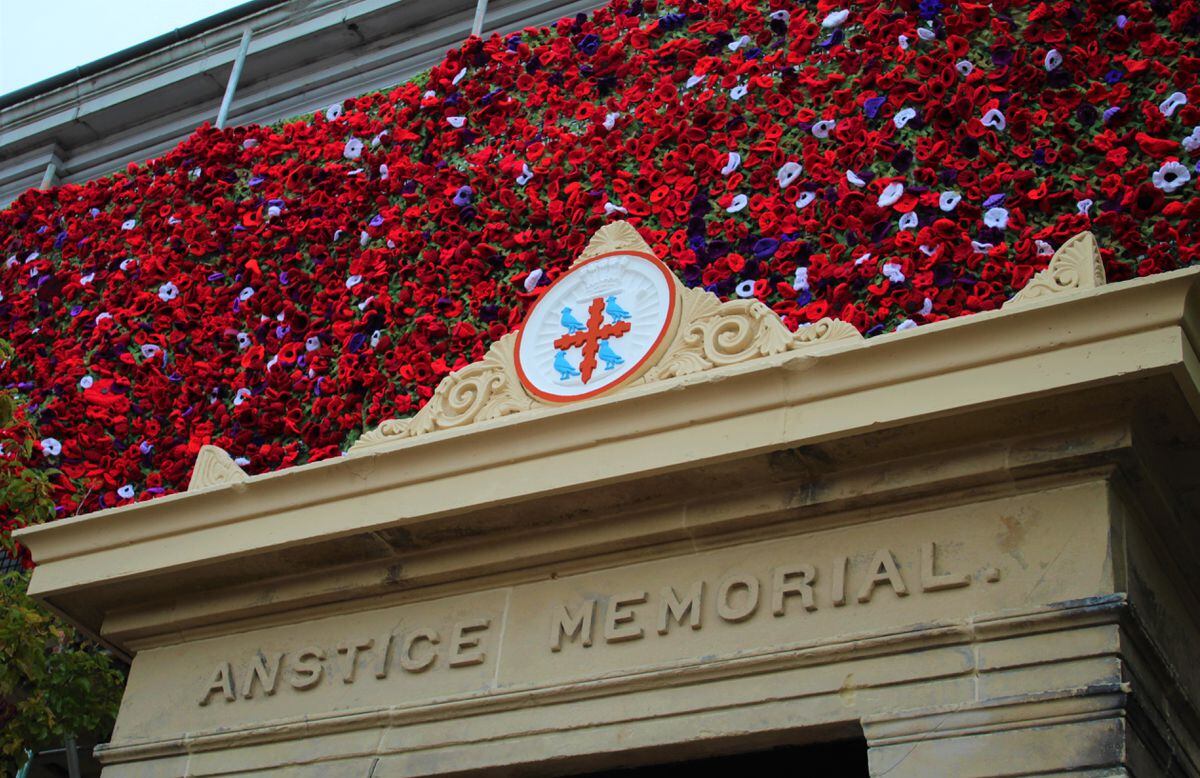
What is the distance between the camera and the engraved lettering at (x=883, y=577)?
626cm

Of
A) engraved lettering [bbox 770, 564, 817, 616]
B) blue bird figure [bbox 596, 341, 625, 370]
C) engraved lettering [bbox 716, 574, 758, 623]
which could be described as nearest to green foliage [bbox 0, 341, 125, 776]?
blue bird figure [bbox 596, 341, 625, 370]

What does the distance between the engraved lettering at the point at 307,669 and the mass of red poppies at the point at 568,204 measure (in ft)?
5.27

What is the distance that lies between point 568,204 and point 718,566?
294 cm

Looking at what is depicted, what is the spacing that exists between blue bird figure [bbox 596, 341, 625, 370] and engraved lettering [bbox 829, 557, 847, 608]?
1.47 meters

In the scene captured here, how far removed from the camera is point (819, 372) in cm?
652

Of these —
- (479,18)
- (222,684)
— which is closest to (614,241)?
(222,684)

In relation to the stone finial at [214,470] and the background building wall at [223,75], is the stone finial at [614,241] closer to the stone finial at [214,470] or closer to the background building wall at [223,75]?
the stone finial at [214,470]

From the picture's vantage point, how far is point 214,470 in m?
7.91

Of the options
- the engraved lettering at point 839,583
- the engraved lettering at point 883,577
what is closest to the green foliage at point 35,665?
the engraved lettering at point 839,583

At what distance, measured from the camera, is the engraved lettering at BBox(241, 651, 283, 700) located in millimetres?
7504

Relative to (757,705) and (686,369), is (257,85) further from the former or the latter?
(757,705)

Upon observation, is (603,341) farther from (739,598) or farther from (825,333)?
(739,598)

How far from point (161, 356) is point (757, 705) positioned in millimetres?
5316

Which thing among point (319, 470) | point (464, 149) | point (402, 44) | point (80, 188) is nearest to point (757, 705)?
point (319, 470)
